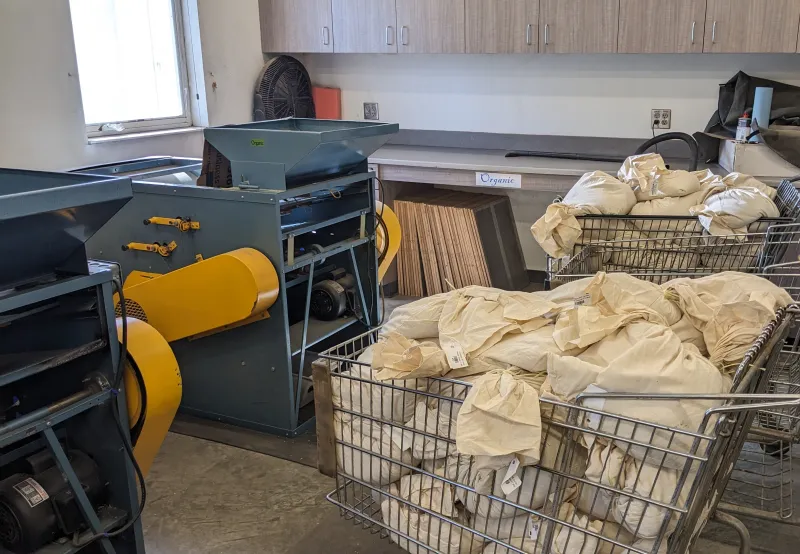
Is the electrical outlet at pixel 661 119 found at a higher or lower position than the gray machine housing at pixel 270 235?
higher

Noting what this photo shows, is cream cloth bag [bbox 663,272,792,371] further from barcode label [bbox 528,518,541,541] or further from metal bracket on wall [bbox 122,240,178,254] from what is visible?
metal bracket on wall [bbox 122,240,178,254]

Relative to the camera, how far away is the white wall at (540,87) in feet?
13.8

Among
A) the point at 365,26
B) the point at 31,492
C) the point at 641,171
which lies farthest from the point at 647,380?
the point at 365,26

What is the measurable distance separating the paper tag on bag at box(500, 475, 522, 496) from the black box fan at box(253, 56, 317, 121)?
3952 millimetres

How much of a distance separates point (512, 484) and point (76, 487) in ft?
3.44

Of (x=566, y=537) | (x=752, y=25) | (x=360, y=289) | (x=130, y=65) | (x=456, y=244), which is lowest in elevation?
(x=456, y=244)

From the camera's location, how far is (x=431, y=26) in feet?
14.8

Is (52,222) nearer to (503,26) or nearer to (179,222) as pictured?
(179,222)

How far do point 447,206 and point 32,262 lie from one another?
3.20m

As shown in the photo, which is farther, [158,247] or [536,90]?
[536,90]

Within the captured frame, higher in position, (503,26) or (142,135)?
(503,26)

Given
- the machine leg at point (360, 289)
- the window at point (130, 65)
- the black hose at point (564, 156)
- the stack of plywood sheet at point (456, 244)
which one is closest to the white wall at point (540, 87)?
the black hose at point (564, 156)

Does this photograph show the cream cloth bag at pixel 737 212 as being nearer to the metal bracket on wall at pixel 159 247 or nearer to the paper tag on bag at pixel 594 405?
the paper tag on bag at pixel 594 405

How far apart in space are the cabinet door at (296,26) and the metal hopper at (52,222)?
341cm
